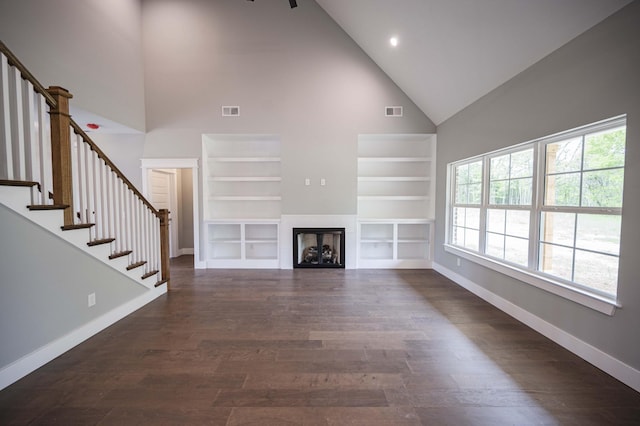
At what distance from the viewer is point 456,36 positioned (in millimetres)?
2820

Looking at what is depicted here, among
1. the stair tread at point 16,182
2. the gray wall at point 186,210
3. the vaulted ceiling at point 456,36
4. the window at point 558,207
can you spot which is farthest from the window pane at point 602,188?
the gray wall at point 186,210

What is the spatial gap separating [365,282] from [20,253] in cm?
368

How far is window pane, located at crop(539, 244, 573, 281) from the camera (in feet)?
7.45

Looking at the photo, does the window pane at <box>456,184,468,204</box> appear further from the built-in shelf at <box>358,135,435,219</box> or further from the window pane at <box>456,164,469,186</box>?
the built-in shelf at <box>358,135,435,219</box>

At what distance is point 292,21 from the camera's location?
441cm

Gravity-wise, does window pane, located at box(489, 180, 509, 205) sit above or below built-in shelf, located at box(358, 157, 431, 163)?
below

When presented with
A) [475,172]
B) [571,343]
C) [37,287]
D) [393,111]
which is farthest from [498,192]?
[37,287]

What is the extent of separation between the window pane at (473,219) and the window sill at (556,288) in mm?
452

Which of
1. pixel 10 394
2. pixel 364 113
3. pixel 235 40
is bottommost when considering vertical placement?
pixel 10 394

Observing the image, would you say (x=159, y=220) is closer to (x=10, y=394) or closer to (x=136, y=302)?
(x=136, y=302)

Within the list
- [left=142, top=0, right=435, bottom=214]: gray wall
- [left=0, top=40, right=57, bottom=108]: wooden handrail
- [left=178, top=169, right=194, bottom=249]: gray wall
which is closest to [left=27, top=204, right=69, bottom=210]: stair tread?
[left=0, top=40, right=57, bottom=108]: wooden handrail

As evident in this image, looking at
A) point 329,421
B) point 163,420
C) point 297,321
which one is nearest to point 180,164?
point 297,321

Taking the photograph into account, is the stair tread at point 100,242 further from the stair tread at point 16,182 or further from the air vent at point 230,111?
the air vent at point 230,111

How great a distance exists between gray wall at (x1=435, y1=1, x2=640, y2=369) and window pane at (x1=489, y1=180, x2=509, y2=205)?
1.52 ft
